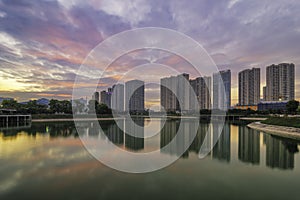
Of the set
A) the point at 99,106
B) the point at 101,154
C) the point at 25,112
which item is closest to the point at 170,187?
the point at 101,154

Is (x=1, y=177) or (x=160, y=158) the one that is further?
(x=160, y=158)

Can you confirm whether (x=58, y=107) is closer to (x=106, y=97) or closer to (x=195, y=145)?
(x=106, y=97)

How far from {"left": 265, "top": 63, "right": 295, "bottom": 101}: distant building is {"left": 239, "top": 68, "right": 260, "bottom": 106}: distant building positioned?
3.00m

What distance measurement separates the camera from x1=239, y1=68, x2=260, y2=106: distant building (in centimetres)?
5362

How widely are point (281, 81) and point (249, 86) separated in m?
8.08

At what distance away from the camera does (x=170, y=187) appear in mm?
4875

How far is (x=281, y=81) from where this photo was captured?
49656 mm

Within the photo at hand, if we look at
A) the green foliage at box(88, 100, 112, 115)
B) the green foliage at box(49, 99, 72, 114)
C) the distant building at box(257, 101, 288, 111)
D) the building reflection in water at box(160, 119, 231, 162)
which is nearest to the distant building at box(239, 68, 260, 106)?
the distant building at box(257, 101, 288, 111)

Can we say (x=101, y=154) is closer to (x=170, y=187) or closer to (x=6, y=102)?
(x=170, y=187)

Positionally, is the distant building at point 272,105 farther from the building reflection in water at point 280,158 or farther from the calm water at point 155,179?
the calm water at point 155,179

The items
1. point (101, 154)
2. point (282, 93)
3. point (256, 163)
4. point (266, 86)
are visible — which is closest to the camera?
point (256, 163)

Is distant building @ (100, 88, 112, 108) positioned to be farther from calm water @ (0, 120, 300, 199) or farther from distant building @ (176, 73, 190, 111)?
calm water @ (0, 120, 300, 199)

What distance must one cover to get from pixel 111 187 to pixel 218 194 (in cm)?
271

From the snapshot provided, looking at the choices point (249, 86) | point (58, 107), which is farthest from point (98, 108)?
point (249, 86)
